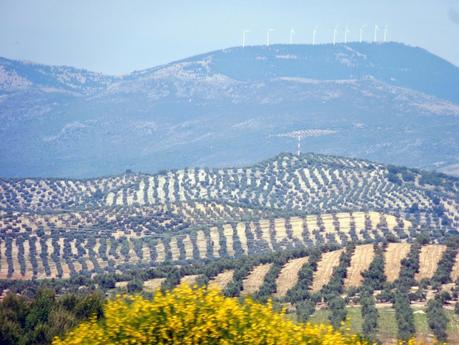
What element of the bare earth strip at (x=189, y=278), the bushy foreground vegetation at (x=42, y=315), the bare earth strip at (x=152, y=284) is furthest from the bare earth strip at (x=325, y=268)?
the bushy foreground vegetation at (x=42, y=315)

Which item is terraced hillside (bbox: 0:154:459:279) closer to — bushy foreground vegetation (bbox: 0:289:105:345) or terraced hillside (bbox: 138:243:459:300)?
terraced hillside (bbox: 138:243:459:300)

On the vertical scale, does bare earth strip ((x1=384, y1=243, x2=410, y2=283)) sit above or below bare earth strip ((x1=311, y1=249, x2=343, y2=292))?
above

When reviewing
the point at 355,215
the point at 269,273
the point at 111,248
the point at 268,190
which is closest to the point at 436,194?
the point at 268,190

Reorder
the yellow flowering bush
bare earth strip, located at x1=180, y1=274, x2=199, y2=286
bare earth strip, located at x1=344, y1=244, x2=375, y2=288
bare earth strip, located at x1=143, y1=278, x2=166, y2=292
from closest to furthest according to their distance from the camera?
the yellow flowering bush → bare earth strip, located at x1=344, y1=244, x2=375, y2=288 → bare earth strip, located at x1=143, y1=278, x2=166, y2=292 → bare earth strip, located at x1=180, y1=274, x2=199, y2=286

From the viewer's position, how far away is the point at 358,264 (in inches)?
2425

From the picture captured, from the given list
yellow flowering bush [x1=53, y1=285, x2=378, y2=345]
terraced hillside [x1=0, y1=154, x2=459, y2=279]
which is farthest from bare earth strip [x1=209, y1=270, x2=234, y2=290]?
yellow flowering bush [x1=53, y1=285, x2=378, y2=345]

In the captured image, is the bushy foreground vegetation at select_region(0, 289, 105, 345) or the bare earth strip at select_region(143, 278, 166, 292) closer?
the bushy foreground vegetation at select_region(0, 289, 105, 345)

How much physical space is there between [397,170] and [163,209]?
45.6m

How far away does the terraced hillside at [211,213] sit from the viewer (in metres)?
93.3

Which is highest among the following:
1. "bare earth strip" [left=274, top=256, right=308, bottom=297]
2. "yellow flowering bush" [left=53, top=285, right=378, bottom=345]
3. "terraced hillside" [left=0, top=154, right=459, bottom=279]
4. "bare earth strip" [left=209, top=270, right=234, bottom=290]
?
"yellow flowering bush" [left=53, top=285, right=378, bottom=345]

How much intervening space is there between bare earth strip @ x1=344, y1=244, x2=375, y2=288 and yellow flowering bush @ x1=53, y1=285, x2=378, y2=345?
112ft

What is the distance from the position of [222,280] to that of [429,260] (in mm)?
12506

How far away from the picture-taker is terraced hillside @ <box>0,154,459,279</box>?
3674 inches

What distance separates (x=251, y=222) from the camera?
106125 millimetres
